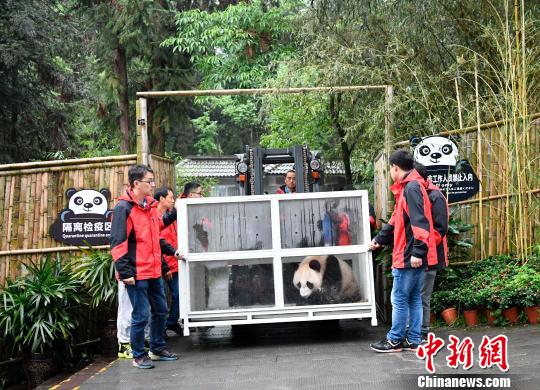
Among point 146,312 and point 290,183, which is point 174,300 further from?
point 290,183

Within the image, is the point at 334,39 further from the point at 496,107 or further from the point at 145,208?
the point at 145,208

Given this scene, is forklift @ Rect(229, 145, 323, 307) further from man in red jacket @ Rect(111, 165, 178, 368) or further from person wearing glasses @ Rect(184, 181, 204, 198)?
man in red jacket @ Rect(111, 165, 178, 368)

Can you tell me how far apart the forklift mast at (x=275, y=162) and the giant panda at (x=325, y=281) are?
7.00 feet

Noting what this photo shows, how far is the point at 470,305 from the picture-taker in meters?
7.96

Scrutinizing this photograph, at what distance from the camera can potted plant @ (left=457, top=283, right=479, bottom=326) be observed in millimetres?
7914

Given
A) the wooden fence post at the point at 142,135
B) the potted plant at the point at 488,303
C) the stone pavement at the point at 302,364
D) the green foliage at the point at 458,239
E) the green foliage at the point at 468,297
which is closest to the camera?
the stone pavement at the point at 302,364

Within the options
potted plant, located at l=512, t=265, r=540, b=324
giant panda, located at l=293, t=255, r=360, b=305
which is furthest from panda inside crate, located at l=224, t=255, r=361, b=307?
potted plant, located at l=512, t=265, r=540, b=324

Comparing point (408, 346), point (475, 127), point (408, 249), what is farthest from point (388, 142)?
point (408, 346)

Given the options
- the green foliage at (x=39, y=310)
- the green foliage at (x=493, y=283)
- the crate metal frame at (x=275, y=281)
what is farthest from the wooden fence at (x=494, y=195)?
the green foliage at (x=39, y=310)

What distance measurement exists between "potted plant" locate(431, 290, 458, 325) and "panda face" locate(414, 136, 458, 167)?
1.71 m

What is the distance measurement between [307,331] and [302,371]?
2576 millimetres

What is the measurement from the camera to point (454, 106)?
978 cm

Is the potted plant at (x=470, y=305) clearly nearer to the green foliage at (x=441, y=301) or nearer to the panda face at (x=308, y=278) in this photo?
the green foliage at (x=441, y=301)

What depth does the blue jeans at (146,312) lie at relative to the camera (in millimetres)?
6816
